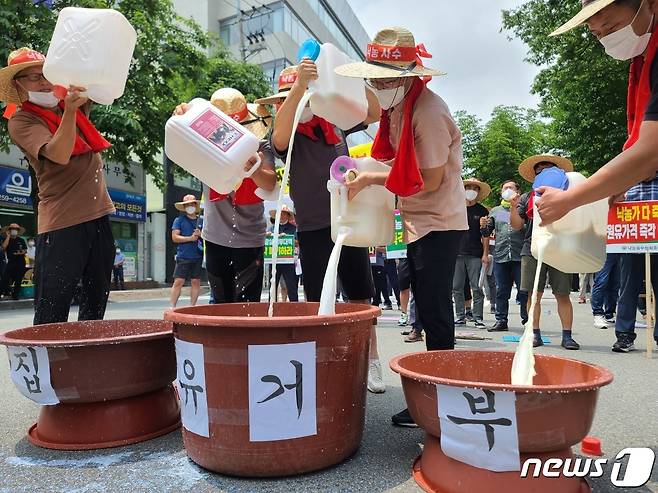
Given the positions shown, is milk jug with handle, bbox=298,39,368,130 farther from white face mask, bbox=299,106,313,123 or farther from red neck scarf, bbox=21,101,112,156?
red neck scarf, bbox=21,101,112,156

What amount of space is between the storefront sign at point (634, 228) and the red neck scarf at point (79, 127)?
3800 mm

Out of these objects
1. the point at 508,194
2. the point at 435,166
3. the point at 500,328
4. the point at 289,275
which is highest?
the point at 508,194

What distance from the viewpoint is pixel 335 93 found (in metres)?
2.52

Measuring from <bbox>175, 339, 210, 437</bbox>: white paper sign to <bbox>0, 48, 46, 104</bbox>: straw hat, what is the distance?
1.76m

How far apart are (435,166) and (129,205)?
18.3 m

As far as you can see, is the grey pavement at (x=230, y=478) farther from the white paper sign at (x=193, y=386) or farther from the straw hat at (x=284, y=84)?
the straw hat at (x=284, y=84)

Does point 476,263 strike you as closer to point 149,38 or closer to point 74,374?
point 74,374

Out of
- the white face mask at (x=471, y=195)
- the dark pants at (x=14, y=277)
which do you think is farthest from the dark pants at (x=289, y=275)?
the dark pants at (x=14, y=277)

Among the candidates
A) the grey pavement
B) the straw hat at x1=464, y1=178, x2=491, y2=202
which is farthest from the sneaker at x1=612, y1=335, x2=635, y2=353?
the straw hat at x1=464, y1=178, x2=491, y2=202

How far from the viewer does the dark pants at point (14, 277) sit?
10.9 metres

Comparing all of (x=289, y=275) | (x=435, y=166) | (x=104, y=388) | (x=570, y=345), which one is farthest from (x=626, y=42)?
(x=289, y=275)

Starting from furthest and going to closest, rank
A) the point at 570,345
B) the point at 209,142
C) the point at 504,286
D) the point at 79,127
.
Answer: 1. the point at 504,286
2. the point at 570,345
3. the point at 79,127
4. the point at 209,142

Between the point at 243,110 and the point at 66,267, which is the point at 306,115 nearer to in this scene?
the point at 243,110

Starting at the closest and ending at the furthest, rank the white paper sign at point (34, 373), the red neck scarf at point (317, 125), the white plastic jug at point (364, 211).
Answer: the white paper sign at point (34, 373)
the white plastic jug at point (364, 211)
the red neck scarf at point (317, 125)
